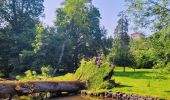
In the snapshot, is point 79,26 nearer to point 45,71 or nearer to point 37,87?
point 45,71

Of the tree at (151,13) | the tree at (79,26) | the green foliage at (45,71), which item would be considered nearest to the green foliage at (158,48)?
the tree at (151,13)

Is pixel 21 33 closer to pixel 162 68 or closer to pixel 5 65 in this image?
pixel 5 65

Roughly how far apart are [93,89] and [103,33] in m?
34.3

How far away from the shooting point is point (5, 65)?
51.2m

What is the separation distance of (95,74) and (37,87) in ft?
26.9

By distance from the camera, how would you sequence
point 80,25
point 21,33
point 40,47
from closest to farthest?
point 40,47 → point 21,33 → point 80,25

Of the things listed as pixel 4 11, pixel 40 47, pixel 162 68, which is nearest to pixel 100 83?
pixel 162 68

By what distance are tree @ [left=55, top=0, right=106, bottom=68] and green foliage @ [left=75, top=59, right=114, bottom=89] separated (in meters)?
19.5

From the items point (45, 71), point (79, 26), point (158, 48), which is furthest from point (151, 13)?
point (79, 26)

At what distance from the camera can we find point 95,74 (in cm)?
3456

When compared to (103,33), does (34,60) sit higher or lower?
lower

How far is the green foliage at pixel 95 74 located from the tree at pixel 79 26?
1950 cm

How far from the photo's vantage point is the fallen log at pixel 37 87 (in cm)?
2574

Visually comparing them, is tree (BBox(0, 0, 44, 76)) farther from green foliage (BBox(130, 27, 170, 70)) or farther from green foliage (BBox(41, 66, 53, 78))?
green foliage (BBox(130, 27, 170, 70))
